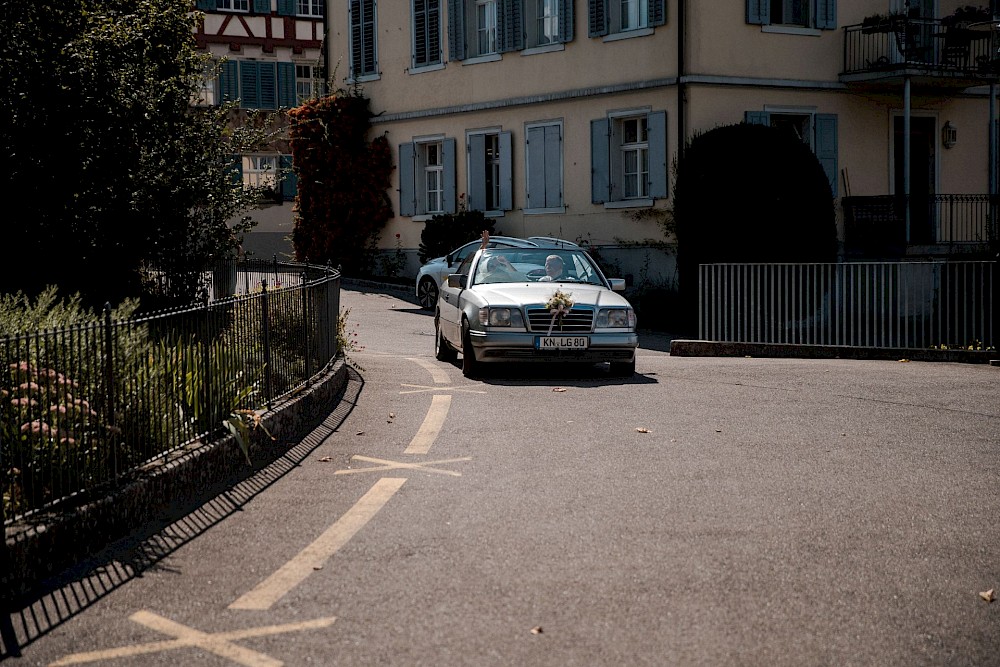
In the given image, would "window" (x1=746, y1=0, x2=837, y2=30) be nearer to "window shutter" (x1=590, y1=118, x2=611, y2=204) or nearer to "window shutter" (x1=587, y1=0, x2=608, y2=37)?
"window shutter" (x1=587, y1=0, x2=608, y2=37)

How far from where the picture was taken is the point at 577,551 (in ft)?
21.1

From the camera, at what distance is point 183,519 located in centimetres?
738

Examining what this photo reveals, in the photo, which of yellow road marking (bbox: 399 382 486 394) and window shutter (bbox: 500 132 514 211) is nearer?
yellow road marking (bbox: 399 382 486 394)

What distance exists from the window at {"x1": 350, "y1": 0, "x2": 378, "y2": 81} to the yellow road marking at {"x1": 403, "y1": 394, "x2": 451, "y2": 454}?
22425 mm

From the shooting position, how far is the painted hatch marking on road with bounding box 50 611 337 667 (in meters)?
4.83

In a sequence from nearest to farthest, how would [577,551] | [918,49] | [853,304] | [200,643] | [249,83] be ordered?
[200,643] → [577,551] → [853,304] → [918,49] → [249,83]

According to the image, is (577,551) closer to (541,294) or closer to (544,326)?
(544,326)

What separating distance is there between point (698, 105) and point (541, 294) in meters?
13.0

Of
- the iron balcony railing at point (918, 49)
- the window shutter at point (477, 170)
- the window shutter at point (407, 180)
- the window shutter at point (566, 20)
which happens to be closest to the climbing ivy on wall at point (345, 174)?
the window shutter at point (407, 180)

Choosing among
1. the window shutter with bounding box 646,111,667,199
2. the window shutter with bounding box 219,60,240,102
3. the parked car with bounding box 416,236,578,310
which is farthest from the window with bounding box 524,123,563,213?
the window shutter with bounding box 219,60,240,102

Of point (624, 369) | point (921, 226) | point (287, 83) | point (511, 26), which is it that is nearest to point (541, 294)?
point (624, 369)

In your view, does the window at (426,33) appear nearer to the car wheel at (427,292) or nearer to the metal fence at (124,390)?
the car wheel at (427,292)

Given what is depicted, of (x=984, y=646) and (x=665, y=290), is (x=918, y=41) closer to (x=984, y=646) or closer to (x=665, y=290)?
(x=665, y=290)

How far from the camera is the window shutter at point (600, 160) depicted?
28219mm
